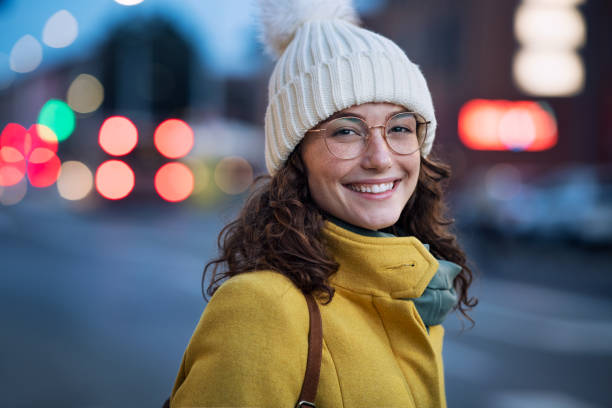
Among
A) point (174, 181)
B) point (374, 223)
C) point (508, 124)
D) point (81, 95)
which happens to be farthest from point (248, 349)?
point (508, 124)

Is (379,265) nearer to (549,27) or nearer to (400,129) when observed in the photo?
(400,129)

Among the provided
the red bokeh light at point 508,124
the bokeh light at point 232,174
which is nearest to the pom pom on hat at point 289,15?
the red bokeh light at point 508,124

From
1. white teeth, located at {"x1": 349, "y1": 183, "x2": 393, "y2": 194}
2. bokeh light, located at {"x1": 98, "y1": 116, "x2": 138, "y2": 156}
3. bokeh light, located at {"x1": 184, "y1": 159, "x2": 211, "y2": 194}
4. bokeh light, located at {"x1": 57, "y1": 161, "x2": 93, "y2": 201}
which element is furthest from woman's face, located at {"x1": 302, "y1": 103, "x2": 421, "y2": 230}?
bokeh light, located at {"x1": 184, "y1": 159, "x2": 211, "y2": 194}

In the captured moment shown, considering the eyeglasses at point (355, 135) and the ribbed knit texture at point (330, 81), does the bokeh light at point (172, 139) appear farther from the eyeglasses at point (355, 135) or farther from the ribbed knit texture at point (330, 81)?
the eyeglasses at point (355, 135)

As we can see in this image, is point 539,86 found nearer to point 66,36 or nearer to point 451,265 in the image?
point 66,36

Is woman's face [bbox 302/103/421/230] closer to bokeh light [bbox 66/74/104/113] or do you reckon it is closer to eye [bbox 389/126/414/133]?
eye [bbox 389/126/414/133]

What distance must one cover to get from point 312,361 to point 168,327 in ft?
20.6

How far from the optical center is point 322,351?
5.25 feet

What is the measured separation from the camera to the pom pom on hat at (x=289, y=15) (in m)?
2.15

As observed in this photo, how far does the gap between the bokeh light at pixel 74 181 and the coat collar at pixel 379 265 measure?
21.4m

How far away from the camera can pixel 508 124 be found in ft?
84.4

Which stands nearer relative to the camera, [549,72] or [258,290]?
[258,290]

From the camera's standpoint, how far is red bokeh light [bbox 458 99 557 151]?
84.1 feet

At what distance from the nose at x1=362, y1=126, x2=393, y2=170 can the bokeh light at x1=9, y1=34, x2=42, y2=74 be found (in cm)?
466
